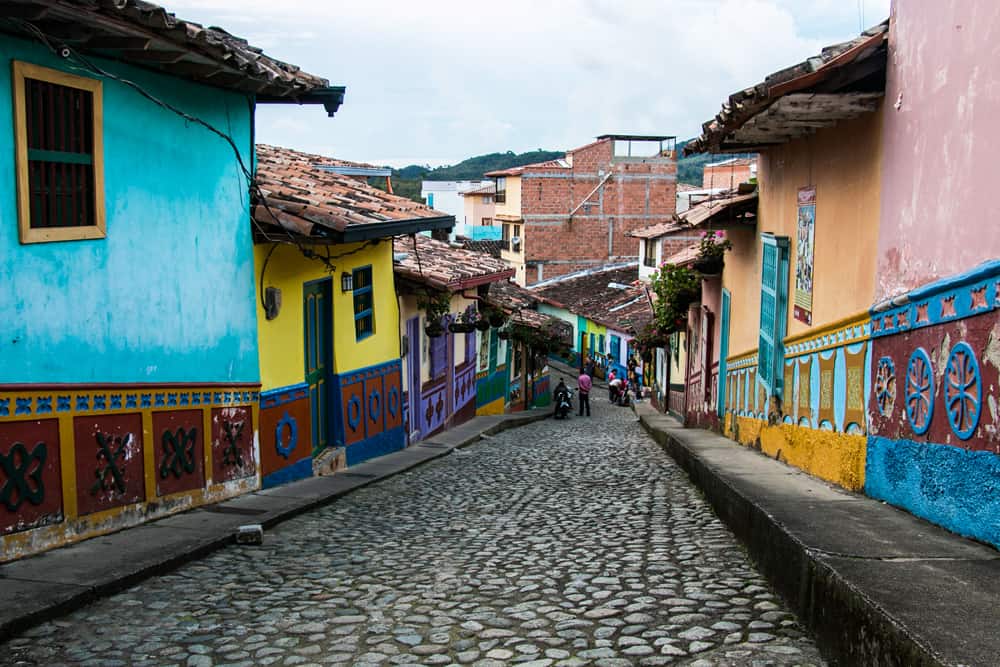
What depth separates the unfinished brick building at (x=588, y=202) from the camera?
170ft

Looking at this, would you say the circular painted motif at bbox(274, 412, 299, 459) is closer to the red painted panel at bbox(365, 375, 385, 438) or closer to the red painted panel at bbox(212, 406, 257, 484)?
the red painted panel at bbox(212, 406, 257, 484)

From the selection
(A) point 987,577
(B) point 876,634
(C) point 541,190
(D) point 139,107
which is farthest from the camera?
(C) point 541,190

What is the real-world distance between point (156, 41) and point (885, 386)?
5881 millimetres

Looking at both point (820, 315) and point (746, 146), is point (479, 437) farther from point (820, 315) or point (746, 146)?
point (820, 315)

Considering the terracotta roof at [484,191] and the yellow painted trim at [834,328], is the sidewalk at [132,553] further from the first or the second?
the terracotta roof at [484,191]

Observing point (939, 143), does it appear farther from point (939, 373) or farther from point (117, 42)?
point (117, 42)

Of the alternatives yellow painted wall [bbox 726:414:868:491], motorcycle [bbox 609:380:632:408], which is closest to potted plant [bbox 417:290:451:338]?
yellow painted wall [bbox 726:414:868:491]

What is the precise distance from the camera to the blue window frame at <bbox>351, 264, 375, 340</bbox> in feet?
44.9

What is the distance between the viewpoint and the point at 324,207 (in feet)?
36.2

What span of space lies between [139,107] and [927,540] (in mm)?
6756

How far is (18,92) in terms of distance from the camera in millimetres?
6855

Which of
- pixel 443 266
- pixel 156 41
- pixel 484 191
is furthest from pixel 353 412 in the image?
pixel 484 191

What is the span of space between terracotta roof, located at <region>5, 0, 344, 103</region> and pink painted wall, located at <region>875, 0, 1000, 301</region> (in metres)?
5.25

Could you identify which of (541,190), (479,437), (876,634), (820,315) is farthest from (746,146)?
(541,190)
